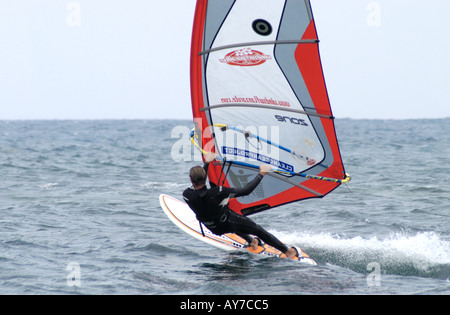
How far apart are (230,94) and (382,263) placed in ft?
10.3

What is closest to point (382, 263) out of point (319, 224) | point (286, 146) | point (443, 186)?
point (286, 146)

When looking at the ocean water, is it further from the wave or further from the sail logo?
the sail logo

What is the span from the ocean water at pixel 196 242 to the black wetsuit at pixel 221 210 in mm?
491

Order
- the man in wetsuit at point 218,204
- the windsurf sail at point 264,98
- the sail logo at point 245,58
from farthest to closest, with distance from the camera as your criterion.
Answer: the sail logo at point 245,58
the windsurf sail at point 264,98
the man in wetsuit at point 218,204

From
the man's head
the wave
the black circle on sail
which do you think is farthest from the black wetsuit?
the black circle on sail

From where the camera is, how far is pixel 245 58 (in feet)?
24.3

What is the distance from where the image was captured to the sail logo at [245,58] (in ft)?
24.1

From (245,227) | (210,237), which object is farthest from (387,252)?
(210,237)

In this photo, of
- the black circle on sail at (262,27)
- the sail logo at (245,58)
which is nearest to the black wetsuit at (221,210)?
the sail logo at (245,58)

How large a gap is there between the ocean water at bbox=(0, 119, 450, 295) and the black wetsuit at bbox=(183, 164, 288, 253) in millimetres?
491

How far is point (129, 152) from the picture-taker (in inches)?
1047

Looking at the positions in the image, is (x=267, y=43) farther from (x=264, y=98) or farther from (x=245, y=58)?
(x=264, y=98)

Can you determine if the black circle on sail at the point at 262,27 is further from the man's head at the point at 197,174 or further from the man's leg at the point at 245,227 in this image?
the man's leg at the point at 245,227

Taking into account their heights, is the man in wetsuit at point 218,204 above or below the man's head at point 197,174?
below
